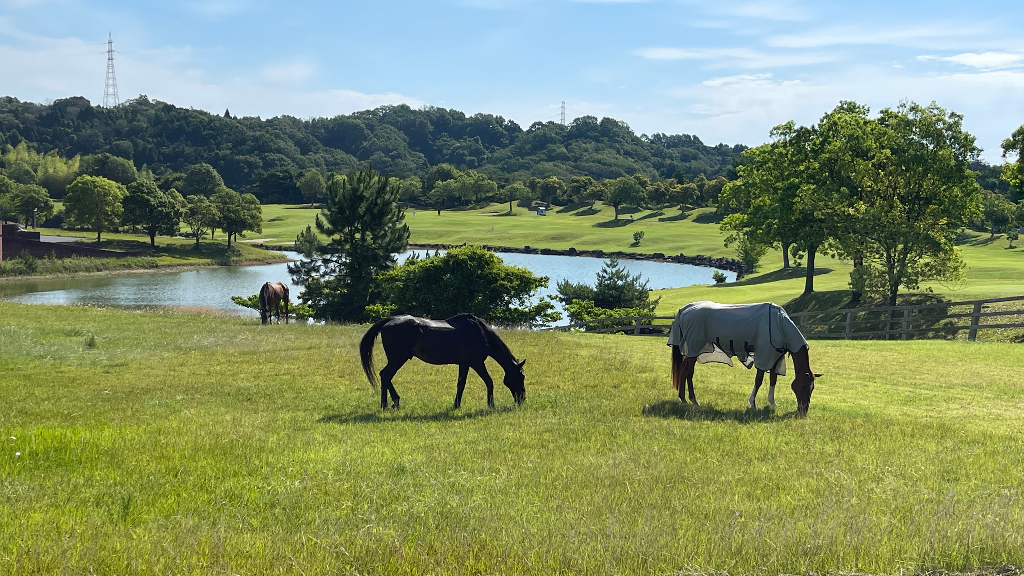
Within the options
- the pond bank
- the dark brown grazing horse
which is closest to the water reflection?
the pond bank

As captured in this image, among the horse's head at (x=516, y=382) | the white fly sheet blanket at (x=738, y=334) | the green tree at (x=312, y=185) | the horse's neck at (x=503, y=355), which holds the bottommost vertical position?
the horse's head at (x=516, y=382)

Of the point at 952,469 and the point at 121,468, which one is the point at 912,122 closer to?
the point at 952,469

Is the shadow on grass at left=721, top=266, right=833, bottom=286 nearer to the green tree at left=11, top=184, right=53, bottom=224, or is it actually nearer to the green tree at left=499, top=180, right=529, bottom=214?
the green tree at left=499, top=180, right=529, bottom=214

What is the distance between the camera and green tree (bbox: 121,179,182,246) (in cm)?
9250

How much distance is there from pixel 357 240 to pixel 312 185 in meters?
134

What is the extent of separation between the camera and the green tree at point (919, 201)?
3581 centimetres

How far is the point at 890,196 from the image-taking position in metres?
38.5

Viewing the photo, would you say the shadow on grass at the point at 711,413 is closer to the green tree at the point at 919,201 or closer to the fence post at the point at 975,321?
the fence post at the point at 975,321

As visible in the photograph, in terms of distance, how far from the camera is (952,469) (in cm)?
859

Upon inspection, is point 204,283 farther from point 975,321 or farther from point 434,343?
point 434,343

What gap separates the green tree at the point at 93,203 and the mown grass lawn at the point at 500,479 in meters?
93.7

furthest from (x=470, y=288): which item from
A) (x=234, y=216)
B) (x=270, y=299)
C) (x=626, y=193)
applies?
(x=626, y=193)

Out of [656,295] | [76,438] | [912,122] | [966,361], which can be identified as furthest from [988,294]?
[76,438]

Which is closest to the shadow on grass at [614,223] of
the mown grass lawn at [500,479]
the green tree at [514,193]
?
the green tree at [514,193]
